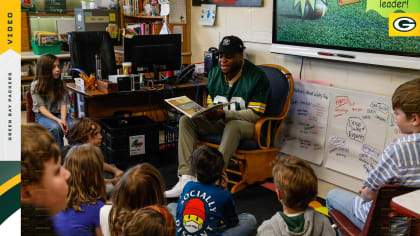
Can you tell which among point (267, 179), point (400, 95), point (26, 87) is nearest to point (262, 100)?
point (267, 179)

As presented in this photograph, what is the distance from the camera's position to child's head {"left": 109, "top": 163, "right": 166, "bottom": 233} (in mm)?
1176

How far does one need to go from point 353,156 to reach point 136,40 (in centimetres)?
185

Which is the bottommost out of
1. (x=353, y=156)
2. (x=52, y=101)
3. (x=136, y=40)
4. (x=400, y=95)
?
(x=353, y=156)

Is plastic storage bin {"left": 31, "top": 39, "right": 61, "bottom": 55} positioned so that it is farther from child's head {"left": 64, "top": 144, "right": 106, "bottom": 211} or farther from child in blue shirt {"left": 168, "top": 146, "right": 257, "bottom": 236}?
child's head {"left": 64, "top": 144, "right": 106, "bottom": 211}

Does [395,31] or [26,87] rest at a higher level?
[395,31]

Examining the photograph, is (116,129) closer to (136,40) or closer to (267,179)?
(136,40)

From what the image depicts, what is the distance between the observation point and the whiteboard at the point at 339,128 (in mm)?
2641

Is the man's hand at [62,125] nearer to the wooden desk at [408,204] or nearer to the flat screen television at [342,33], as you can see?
the flat screen television at [342,33]

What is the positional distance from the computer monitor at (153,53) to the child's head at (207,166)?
1651 millimetres

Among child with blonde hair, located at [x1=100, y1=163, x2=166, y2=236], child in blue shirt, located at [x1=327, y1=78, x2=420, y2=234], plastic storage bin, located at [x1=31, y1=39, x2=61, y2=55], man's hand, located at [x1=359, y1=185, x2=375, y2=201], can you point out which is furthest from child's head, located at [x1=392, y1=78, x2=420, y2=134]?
plastic storage bin, located at [x1=31, y1=39, x2=61, y2=55]

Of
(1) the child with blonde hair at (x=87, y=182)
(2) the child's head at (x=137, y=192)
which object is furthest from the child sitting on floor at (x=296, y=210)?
(1) the child with blonde hair at (x=87, y=182)

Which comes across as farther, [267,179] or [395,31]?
[267,179]

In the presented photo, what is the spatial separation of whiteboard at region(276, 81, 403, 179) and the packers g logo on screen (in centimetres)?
40

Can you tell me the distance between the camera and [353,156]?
2814 mm
